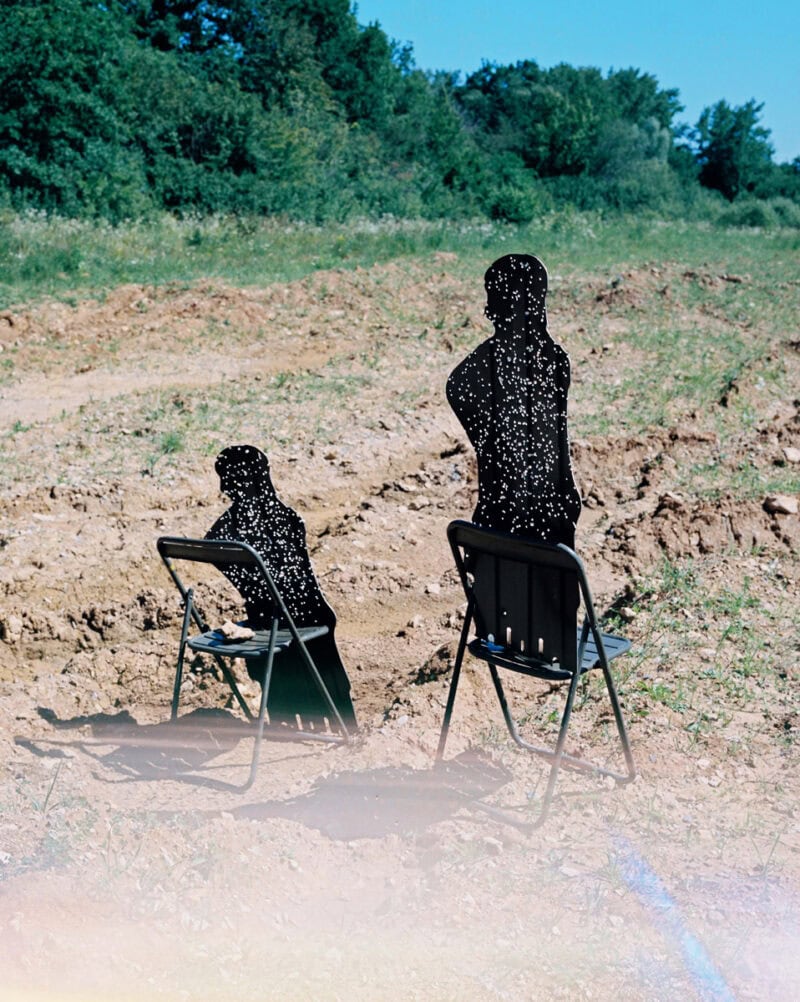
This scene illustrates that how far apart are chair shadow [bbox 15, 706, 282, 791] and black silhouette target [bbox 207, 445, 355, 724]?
0.50m

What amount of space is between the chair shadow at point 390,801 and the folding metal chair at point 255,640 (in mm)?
243

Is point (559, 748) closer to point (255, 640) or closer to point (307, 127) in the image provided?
point (255, 640)

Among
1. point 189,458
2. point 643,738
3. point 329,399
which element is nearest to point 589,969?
point 643,738

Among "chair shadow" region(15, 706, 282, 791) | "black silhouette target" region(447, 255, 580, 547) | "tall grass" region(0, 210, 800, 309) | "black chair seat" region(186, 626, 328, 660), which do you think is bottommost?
"chair shadow" region(15, 706, 282, 791)

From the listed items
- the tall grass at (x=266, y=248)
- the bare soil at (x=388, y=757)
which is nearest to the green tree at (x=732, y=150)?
the tall grass at (x=266, y=248)

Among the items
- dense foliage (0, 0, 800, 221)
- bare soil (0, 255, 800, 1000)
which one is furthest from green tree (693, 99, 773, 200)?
A: bare soil (0, 255, 800, 1000)

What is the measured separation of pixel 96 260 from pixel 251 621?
513 inches

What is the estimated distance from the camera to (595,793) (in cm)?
380

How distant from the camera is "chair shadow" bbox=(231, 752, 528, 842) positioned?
142 inches

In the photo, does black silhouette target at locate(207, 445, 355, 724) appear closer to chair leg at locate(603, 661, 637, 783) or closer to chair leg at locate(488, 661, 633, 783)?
chair leg at locate(488, 661, 633, 783)

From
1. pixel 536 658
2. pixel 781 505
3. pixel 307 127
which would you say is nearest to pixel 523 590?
pixel 536 658

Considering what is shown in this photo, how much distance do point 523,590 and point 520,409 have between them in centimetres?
62

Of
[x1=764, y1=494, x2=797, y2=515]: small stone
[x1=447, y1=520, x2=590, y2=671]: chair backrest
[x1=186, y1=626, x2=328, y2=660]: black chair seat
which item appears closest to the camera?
[x1=447, y1=520, x2=590, y2=671]: chair backrest

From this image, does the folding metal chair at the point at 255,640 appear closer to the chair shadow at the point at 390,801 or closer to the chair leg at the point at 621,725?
the chair shadow at the point at 390,801
